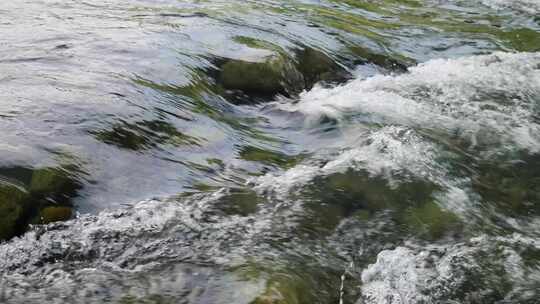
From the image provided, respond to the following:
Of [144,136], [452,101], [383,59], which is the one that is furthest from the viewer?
[383,59]

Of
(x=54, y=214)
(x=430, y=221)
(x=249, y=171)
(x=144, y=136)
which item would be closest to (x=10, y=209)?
(x=54, y=214)

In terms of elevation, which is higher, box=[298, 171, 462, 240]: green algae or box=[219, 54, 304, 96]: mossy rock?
box=[219, 54, 304, 96]: mossy rock

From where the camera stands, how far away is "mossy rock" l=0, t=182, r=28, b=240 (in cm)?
421

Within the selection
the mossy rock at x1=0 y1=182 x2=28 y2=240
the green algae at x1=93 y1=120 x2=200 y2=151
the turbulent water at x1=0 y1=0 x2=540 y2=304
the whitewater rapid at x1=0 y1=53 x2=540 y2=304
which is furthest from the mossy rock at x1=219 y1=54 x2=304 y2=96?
the mossy rock at x1=0 y1=182 x2=28 y2=240

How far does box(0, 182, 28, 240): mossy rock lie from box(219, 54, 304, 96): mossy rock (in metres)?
3.42

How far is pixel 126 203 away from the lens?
Answer: 469 cm

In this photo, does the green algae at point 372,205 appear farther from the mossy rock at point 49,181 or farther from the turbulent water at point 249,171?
the mossy rock at point 49,181

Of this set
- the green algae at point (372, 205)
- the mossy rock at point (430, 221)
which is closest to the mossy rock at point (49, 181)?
the green algae at point (372, 205)

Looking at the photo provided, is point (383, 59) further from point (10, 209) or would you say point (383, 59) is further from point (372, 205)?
point (10, 209)

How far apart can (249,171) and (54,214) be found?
1.76 meters

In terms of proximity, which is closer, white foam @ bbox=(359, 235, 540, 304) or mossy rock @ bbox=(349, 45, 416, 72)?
white foam @ bbox=(359, 235, 540, 304)

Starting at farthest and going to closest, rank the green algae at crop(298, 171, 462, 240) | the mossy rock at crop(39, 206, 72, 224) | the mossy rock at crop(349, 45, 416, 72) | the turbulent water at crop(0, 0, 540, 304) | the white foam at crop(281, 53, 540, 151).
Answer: the mossy rock at crop(349, 45, 416, 72) < the white foam at crop(281, 53, 540, 151) < the green algae at crop(298, 171, 462, 240) < the mossy rock at crop(39, 206, 72, 224) < the turbulent water at crop(0, 0, 540, 304)

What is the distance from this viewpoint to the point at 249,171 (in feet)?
18.2

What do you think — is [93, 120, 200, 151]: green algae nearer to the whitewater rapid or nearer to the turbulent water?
the turbulent water
